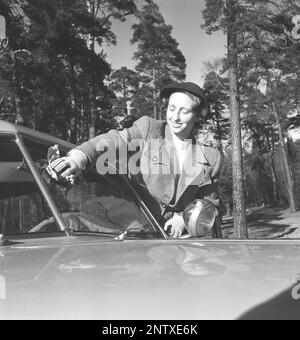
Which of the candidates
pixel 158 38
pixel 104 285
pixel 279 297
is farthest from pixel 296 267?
pixel 158 38

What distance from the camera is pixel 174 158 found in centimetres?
309

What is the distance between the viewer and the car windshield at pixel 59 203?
8.39 feet

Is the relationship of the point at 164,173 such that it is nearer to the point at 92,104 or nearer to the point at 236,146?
the point at 236,146

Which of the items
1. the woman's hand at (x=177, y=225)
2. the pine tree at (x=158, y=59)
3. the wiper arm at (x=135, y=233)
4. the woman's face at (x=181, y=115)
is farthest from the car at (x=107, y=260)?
the pine tree at (x=158, y=59)

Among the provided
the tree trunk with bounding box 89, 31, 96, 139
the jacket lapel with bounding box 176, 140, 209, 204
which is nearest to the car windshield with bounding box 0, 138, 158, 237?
the jacket lapel with bounding box 176, 140, 209, 204

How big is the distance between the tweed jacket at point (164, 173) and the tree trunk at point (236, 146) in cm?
1530

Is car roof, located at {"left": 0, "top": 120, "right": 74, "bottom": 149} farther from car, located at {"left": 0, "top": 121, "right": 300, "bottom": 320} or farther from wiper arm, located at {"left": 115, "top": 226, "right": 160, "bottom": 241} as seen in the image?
wiper arm, located at {"left": 115, "top": 226, "right": 160, "bottom": 241}

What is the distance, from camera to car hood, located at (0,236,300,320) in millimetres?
1208

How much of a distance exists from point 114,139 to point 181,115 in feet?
1.34

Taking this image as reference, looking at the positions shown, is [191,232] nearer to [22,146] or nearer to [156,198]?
[156,198]

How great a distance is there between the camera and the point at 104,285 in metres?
1.43

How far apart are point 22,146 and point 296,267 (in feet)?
5.18

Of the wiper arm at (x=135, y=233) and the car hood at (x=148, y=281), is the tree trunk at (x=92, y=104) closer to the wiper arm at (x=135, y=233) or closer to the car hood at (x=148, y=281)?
the wiper arm at (x=135, y=233)

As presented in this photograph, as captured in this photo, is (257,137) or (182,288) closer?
(182,288)
